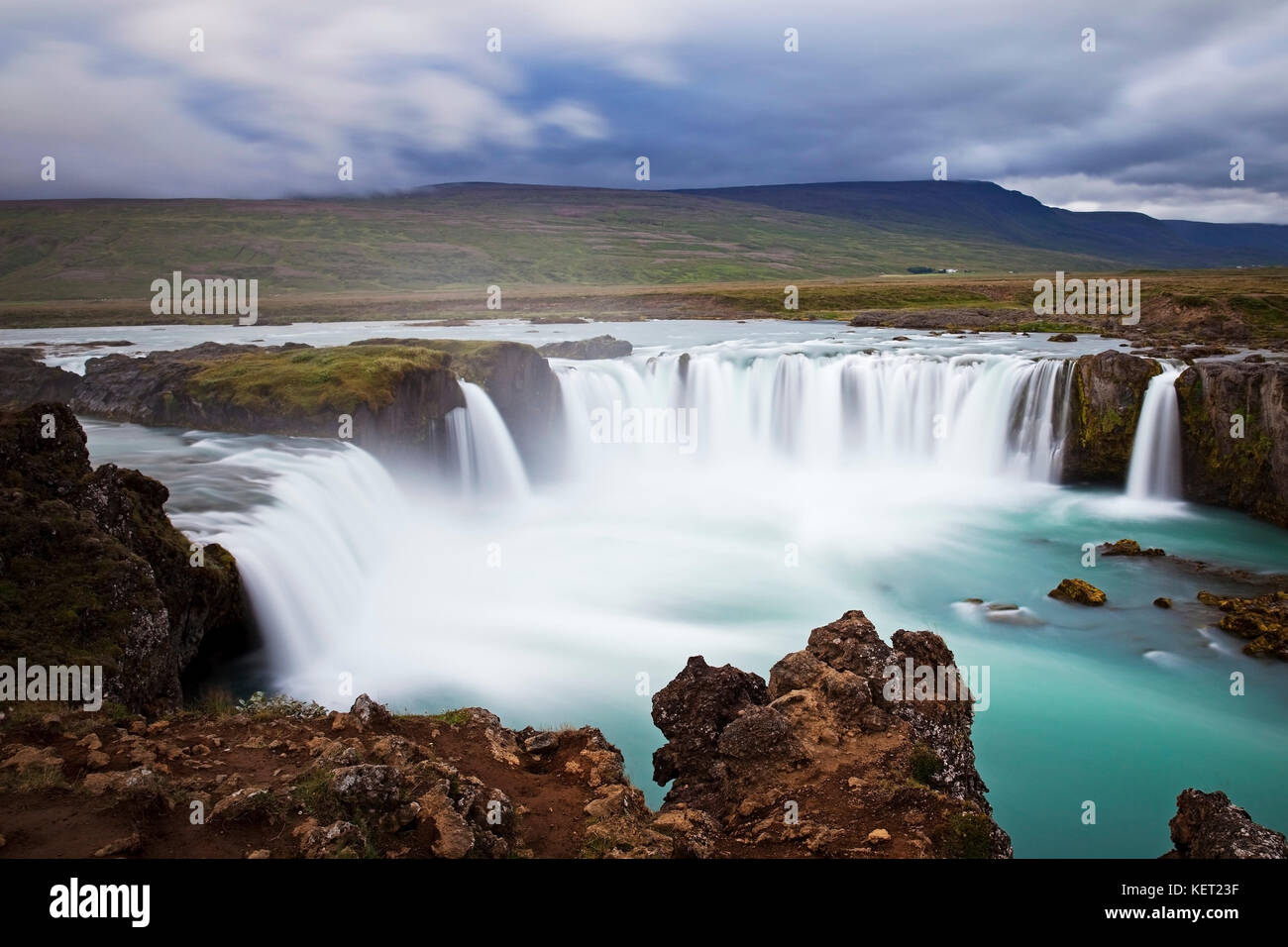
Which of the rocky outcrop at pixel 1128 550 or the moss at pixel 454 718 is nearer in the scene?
the moss at pixel 454 718

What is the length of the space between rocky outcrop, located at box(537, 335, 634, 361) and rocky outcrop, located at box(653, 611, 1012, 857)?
35.4 m

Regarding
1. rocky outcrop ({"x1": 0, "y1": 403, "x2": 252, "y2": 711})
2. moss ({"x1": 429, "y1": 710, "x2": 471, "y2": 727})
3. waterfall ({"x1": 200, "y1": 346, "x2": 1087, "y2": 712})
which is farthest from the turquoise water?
moss ({"x1": 429, "y1": 710, "x2": 471, "y2": 727})

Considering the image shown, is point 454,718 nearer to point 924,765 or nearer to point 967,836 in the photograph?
point 924,765

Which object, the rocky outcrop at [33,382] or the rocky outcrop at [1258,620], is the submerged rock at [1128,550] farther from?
the rocky outcrop at [33,382]

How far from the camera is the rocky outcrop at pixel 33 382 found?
32.7m

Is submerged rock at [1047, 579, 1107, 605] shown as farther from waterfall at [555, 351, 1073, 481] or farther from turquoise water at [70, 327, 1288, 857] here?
waterfall at [555, 351, 1073, 481]

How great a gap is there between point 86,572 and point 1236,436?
34.8 m

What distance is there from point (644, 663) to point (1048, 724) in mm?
8611

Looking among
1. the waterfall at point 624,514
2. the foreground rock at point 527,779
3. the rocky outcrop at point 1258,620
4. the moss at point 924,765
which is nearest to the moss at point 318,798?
the foreground rock at point 527,779

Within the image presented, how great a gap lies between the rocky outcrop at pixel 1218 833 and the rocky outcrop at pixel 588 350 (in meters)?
39.1

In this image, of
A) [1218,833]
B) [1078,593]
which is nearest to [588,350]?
[1078,593]

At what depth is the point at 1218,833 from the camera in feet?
28.0

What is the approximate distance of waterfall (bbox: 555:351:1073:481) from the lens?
35.5m
